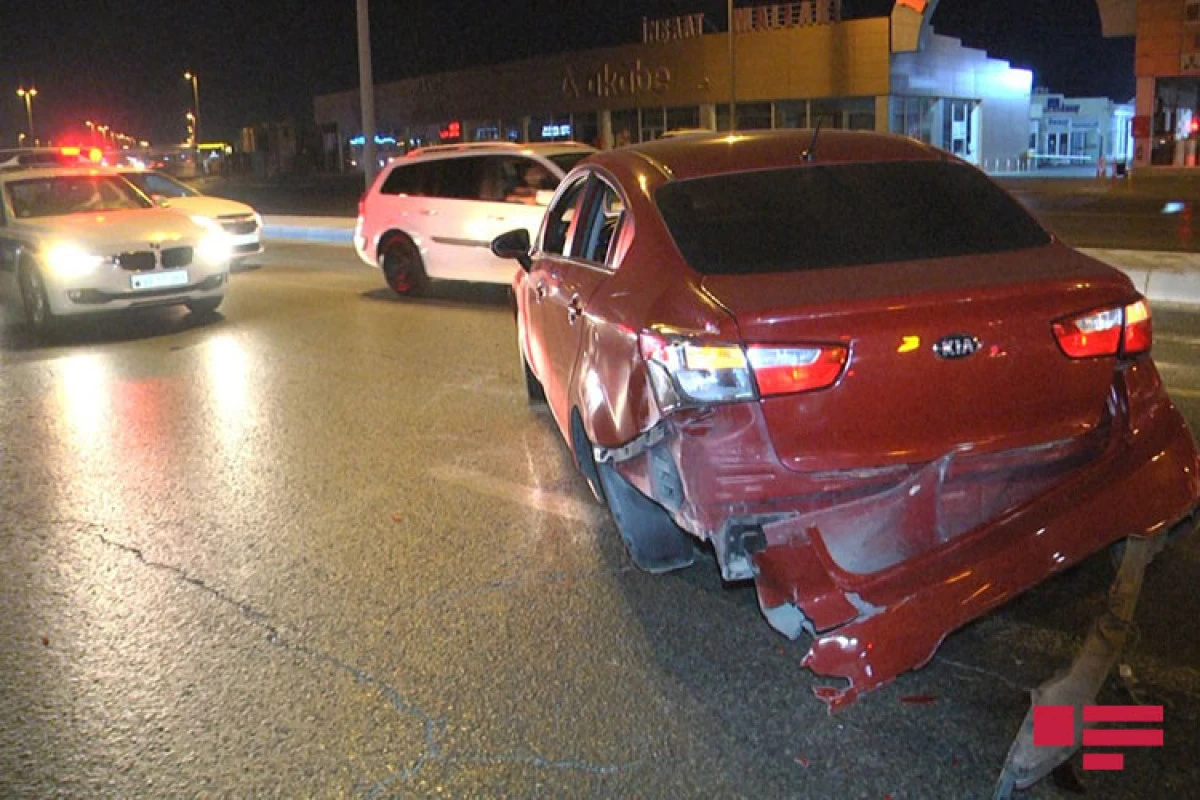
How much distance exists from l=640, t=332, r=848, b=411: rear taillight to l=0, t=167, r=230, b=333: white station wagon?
30.1 feet

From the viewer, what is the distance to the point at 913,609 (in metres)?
3.51

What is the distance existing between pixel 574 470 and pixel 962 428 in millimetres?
3201

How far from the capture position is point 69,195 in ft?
43.1

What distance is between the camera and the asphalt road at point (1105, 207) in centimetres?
1741

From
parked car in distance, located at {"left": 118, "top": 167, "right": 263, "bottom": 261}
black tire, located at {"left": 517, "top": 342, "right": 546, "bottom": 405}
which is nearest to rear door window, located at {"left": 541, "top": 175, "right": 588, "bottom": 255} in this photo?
black tire, located at {"left": 517, "top": 342, "right": 546, "bottom": 405}

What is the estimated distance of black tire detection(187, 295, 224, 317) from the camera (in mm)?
12523

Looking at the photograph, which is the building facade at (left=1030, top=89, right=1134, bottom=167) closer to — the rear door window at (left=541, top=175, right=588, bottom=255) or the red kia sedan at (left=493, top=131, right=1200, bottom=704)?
the rear door window at (left=541, top=175, right=588, bottom=255)

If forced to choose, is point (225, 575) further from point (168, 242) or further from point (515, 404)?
point (168, 242)

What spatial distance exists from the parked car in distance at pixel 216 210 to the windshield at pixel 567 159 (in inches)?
253

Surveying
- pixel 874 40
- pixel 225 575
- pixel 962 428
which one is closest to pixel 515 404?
pixel 225 575

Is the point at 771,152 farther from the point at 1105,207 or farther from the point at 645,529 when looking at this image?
the point at 1105,207

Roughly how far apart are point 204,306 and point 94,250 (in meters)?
1.62

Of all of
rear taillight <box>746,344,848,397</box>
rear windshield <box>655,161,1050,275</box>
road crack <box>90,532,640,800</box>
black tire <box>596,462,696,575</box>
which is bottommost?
road crack <box>90,532,640,800</box>

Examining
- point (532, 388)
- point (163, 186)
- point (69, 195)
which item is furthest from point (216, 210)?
point (532, 388)
